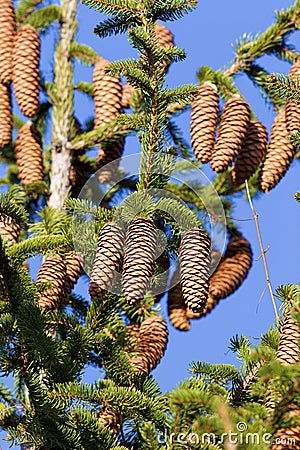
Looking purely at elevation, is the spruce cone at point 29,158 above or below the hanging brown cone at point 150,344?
above

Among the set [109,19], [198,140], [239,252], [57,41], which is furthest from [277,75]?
[57,41]

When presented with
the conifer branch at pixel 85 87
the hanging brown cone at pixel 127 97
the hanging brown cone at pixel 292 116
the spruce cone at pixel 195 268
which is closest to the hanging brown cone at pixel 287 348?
the spruce cone at pixel 195 268

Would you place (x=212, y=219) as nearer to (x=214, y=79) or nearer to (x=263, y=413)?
(x=214, y=79)

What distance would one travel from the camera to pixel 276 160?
3.48m

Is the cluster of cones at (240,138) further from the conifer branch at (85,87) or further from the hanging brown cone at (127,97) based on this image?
the conifer branch at (85,87)

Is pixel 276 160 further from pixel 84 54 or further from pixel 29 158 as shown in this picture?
pixel 84 54

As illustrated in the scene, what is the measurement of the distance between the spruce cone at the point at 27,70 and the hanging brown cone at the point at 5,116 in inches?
2.5

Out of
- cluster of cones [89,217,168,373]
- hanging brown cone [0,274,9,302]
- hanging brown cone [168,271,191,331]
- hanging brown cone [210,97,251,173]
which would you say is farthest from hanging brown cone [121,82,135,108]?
hanging brown cone [0,274,9,302]

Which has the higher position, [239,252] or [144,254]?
[239,252]

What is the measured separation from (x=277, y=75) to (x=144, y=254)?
65 centimetres

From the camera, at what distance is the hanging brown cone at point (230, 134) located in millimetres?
3262

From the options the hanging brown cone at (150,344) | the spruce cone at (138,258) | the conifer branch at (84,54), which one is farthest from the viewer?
the conifer branch at (84,54)

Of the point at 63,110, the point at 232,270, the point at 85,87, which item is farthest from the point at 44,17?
the point at 232,270

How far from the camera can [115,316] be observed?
110 inches
